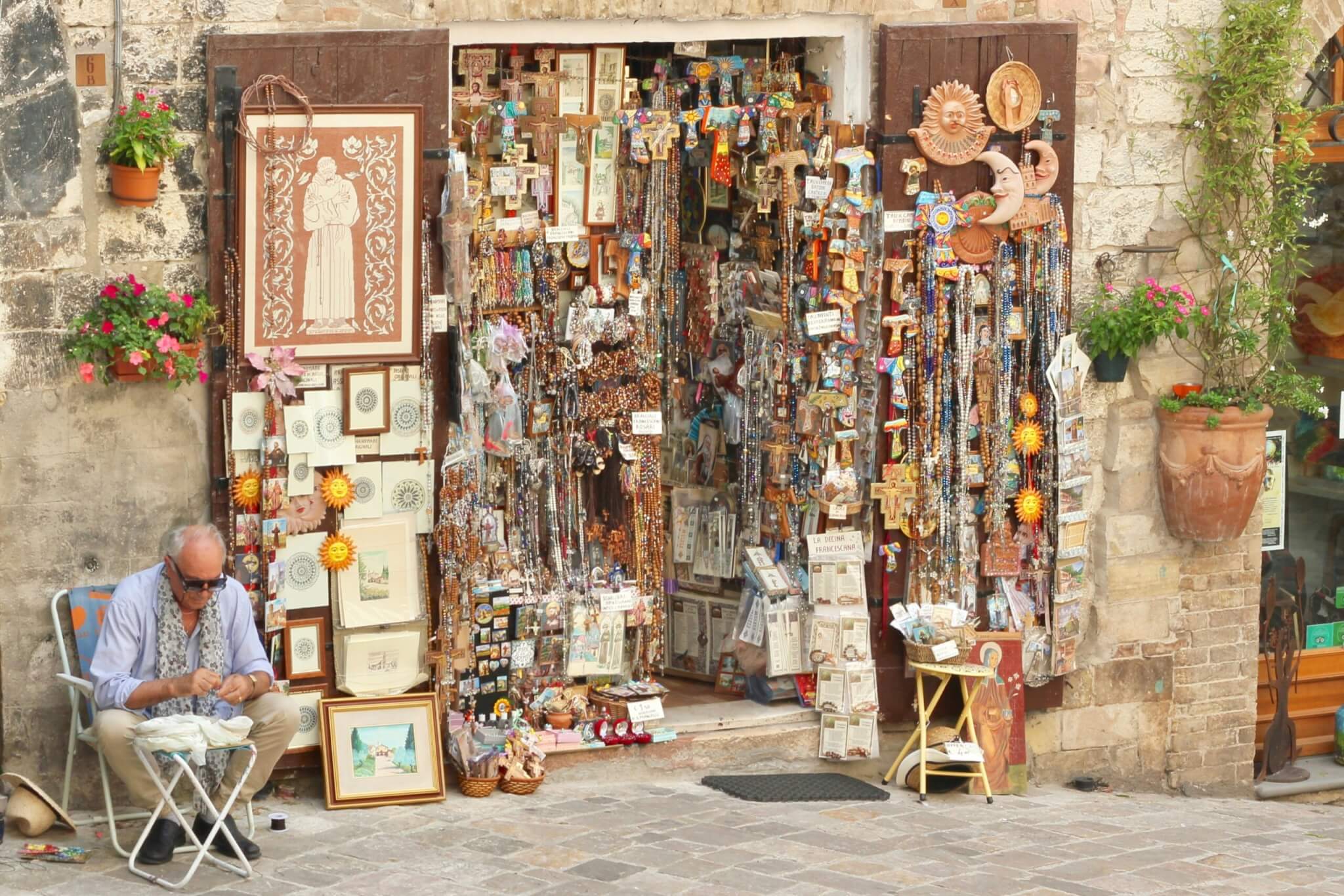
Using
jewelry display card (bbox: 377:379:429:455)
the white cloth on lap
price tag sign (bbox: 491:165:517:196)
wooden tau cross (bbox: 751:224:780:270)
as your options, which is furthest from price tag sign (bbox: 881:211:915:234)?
the white cloth on lap

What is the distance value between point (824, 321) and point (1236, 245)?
2.06 m

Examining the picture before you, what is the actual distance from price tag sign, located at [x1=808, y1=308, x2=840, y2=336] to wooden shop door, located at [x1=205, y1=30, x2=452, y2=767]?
1.66m

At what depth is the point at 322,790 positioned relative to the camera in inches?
303

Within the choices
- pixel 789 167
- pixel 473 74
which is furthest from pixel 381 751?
pixel 789 167

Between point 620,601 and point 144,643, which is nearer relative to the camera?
point 144,643

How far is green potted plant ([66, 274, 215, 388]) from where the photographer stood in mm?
6992

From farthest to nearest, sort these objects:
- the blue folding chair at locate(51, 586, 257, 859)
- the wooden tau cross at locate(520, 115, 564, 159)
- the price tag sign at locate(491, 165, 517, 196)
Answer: the wooden tau cross at locate(520, 115, 564, 159), the price tag sign at locate(491, 165, 517, 196), the blue folding chair at locate(51, 586, 257, 859)

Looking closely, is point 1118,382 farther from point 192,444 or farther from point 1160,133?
point 192,444

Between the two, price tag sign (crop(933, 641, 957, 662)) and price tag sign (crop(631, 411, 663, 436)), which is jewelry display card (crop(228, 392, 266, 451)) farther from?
price tag sign (crop(933, 641, 957, 662))

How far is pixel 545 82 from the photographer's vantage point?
8.13m

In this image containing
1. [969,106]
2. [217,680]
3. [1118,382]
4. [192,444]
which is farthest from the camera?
[1118,382]

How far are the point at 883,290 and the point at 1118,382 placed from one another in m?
1.30

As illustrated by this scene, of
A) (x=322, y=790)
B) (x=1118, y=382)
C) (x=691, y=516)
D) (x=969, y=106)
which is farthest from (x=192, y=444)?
(x=1118, y=382)

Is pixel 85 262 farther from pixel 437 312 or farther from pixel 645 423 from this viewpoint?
pixel 645 423
